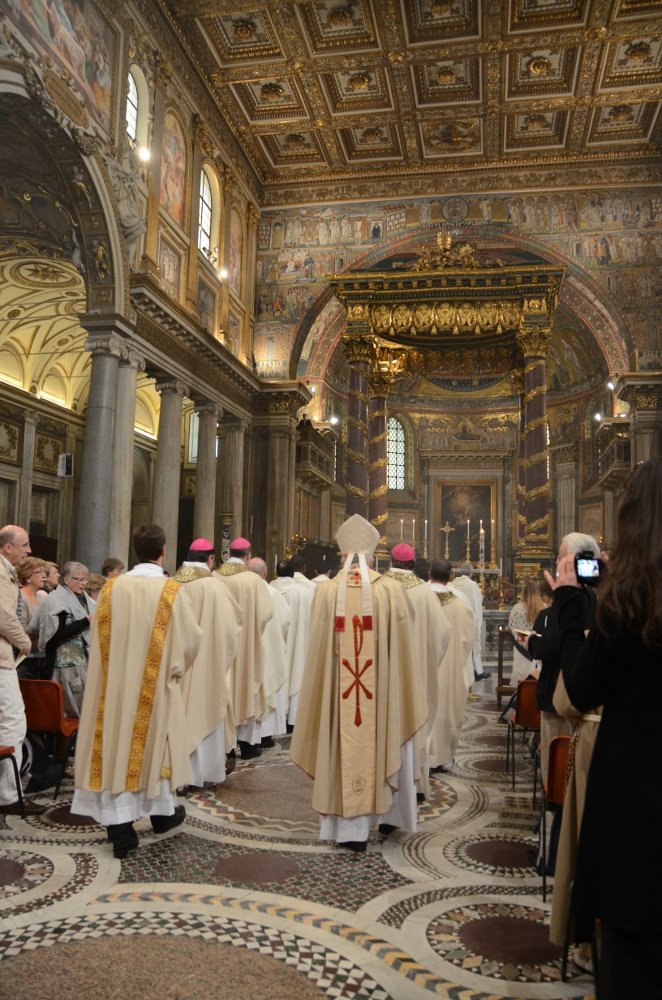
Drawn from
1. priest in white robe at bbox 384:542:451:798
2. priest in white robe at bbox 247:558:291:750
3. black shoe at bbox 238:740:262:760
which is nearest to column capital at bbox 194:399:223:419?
priest in white robe at bbox 247:558:291:750

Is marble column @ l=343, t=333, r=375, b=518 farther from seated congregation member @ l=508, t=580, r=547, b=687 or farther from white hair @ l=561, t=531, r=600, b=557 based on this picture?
white hair @ l=561, t=531, r=600, b=557

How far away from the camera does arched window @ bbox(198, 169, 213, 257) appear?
1834cm

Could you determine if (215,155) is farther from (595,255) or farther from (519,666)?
(519,666)

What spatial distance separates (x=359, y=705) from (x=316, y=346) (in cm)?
1879

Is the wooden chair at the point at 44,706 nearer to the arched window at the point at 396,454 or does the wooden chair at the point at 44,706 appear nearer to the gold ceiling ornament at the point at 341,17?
the gold ceiling ornament at the point at 341,17

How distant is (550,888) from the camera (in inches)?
168

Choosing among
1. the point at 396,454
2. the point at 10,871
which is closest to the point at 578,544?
Result: the point at 10,871

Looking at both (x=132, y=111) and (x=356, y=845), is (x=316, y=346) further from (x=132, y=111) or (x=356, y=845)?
(x=356, y=845)

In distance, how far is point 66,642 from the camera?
6.11m

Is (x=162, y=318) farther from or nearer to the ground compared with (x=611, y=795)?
farther from the ground

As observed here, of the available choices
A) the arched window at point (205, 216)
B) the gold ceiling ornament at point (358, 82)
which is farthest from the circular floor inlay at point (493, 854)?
the gold ceiling ornament at point (358, 82)

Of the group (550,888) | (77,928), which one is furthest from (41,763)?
(550,888)

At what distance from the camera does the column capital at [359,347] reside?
15.8 metres

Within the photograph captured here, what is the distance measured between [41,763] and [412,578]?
3171mm
